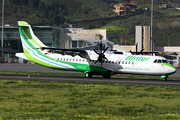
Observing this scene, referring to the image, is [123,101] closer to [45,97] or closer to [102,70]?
[45,97]

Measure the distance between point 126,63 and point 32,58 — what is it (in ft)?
48.6

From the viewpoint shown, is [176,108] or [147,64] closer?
[176,108]

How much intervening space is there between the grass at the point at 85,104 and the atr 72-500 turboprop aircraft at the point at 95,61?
9.45 m

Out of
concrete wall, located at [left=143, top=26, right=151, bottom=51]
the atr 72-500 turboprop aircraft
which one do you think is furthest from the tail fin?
concrete wall, located at [left=143, top=26, right=151, bottom=51]

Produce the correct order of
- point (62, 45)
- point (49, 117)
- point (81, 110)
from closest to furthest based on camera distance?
point (49, 117)
point (81, 110)
point (62, 45)

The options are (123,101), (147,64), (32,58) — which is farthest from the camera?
(32,58)

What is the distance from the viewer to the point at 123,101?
69.0ft

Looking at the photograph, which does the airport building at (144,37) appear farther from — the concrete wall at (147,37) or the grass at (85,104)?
the grass at (85,104)

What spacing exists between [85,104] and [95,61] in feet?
68.8

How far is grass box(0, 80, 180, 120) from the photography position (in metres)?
15.9

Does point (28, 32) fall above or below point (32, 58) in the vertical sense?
above

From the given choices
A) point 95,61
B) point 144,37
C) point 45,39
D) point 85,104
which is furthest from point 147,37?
point 85,104

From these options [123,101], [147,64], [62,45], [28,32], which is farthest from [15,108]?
[62,45]

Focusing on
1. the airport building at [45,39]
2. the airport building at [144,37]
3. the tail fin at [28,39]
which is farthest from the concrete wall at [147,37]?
the tail fin at [28,39]
